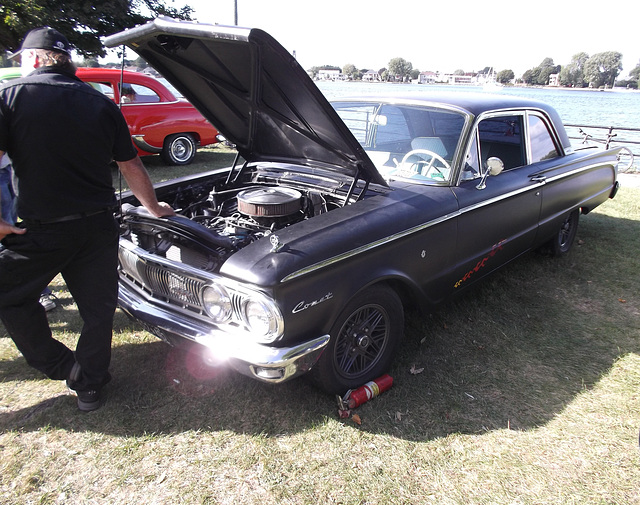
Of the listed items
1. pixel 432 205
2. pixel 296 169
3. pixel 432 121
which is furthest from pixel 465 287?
Answer: pixel 296 169

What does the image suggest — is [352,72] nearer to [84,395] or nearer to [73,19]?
[73,19]

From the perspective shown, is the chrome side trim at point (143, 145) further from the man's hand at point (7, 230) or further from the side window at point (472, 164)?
the side window at point (472, 164)

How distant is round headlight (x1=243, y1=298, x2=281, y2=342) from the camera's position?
215 centimetres

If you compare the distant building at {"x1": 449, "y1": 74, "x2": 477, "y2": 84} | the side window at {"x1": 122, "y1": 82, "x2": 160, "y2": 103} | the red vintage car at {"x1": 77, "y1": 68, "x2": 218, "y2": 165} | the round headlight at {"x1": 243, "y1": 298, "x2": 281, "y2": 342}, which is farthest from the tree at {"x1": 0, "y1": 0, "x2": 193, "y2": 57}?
the distant building at {"x1": 449, "y1": 74, "x2": 477, "y2": 84}

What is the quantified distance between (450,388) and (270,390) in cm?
114

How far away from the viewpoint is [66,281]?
2492 millimetres

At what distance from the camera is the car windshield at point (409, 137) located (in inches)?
129

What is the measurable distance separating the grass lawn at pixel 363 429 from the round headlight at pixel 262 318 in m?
0.64

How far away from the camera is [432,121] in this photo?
3.45 m

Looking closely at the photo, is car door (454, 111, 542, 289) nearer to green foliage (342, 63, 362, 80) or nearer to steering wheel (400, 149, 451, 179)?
steering wheel (400, 149, 451, 179)

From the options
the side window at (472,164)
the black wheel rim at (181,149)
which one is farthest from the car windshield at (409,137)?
the black wheel rim at (181,149)

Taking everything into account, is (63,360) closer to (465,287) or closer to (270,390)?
(270,390)

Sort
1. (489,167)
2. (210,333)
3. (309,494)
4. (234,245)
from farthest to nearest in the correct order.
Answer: (489,167) < (234,245) < (210,333) < (309,494)

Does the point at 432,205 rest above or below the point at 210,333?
above
